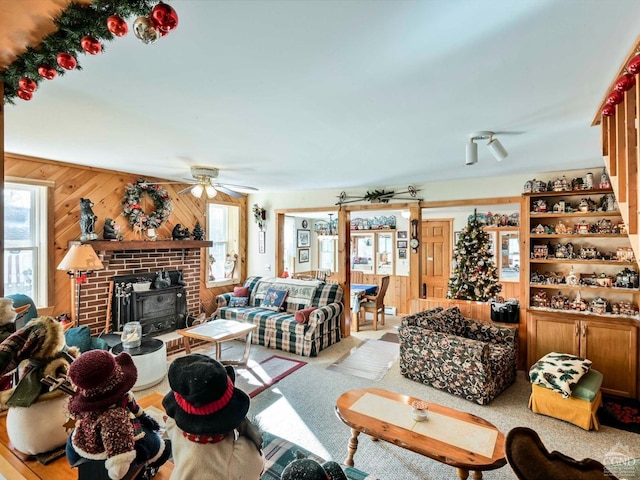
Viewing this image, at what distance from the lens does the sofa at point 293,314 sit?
456 cm

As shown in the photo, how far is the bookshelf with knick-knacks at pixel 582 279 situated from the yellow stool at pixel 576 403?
2.36ft

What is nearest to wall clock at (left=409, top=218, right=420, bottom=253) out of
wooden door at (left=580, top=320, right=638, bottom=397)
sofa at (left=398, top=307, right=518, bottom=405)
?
sofa at (left=398, top=307, right=518, bottom=405)

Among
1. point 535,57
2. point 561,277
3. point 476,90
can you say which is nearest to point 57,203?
point 476,90

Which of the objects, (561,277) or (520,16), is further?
(561,277)

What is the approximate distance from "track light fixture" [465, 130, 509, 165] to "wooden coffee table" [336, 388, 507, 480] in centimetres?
197

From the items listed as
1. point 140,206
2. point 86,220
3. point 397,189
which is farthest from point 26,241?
point 397,189

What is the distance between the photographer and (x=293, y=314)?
16.6 ft

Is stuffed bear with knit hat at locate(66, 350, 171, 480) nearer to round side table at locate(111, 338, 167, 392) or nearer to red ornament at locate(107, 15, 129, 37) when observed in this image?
red ornament at locate(107, 15, 129, 37)

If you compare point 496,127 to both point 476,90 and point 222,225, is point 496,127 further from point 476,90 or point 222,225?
point 222,225

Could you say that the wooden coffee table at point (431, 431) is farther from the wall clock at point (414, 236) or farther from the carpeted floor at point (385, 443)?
the wall clock at point (414, 236)

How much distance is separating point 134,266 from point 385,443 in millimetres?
3770

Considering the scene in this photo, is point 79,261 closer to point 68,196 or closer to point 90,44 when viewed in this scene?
point 68,196

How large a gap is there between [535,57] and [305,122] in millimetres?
1421

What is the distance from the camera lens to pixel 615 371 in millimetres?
3480
